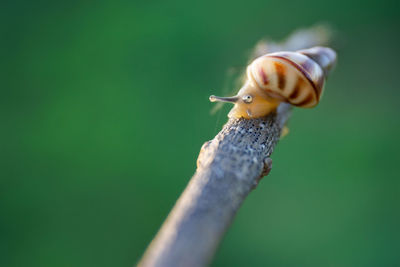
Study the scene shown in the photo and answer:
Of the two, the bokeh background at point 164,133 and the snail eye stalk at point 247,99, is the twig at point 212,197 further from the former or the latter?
the bokeh background at point 164,133

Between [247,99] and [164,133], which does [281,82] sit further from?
[164,133]

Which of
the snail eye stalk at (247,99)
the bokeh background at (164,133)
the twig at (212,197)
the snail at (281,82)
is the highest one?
the bokeh background at (164,133)

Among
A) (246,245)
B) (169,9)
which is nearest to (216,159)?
(246,245)

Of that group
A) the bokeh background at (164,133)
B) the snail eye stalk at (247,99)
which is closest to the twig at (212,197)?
the snail eye stalk at (247,99)

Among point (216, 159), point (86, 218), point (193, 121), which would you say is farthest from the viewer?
point (193, 121)

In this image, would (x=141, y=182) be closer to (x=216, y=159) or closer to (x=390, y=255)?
(x=390, y=255)

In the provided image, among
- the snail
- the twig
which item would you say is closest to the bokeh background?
the snail

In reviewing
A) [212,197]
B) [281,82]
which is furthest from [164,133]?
[212,197]
